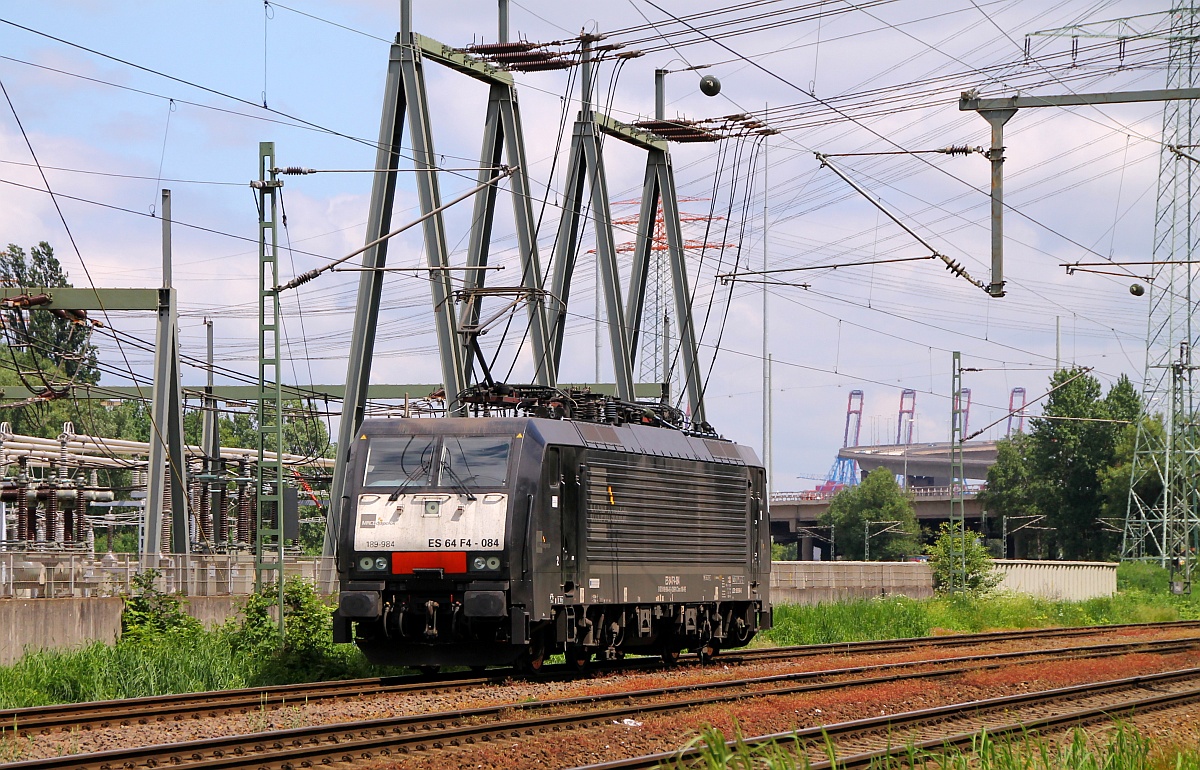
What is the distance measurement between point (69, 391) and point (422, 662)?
61.3ft

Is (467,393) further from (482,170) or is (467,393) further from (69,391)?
(69,391)

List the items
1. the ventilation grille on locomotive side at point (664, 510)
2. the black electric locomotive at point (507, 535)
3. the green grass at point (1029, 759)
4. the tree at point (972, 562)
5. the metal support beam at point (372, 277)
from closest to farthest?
the green grass at point (1029, 759) < the black electric locomotive at point (507, 535) < the ventilation grille on locomotive side at point (664, 510) < the metal support beam at point (372, 277) < the tree at point (972, 562)

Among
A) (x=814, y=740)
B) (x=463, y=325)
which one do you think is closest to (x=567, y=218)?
(x=463, y=325)

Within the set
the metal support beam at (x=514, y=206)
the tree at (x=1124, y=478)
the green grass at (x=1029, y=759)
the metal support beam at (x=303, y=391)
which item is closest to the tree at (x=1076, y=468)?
the tree at (x=1124, y=478)

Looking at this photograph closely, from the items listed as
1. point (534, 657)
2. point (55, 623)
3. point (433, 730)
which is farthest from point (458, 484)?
point (55, 623)

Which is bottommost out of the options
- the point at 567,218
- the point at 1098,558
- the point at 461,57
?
the point at 1098,558

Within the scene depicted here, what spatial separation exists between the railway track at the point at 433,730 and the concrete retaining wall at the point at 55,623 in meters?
9.97

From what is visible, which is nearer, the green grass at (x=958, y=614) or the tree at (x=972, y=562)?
the green grass at (x=958, y=614)

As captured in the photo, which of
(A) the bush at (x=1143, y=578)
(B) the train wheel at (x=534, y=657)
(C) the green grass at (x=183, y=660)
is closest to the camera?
(C) the green grass at (x=183, y=660)

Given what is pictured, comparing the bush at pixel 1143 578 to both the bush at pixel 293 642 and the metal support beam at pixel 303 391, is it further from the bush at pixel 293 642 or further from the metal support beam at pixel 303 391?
the bush at pixel 293 642

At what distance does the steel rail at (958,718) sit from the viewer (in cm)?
1357

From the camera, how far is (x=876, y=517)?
130 m

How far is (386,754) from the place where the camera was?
1445 centimetres

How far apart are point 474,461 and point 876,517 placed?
111 meters
